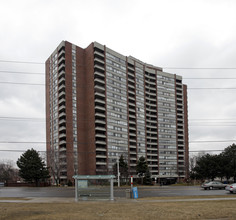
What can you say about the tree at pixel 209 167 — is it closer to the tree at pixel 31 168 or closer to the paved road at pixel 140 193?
the paved road at pixel 140 193

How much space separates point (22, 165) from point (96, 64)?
1756 inches

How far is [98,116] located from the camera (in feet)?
312

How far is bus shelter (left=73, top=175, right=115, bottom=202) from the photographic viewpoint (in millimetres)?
27875

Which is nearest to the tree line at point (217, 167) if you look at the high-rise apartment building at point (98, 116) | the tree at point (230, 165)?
the tree at point (230, 165)

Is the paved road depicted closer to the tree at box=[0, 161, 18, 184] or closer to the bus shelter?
the bus shelter

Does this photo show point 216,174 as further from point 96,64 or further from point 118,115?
point 96,64

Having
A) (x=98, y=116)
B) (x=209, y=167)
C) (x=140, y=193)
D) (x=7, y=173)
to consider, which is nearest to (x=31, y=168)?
(x=98, y=116)

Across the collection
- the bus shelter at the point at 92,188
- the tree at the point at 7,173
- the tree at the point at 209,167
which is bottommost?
the tree at the point at 7,173

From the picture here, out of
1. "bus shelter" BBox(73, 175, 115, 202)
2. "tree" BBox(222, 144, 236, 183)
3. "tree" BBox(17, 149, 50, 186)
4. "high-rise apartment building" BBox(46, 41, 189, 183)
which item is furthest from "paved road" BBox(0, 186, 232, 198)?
"high-rise apartment building" BBox(46, 41, 189, 183)

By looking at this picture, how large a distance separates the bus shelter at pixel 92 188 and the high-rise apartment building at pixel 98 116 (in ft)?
165

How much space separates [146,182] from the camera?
71875 mm

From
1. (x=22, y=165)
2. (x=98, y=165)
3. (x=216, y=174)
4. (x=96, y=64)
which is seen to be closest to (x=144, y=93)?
(x=96, y=64)

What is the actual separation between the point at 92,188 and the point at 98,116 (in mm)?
67245

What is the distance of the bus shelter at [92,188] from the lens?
2788 centimetres
